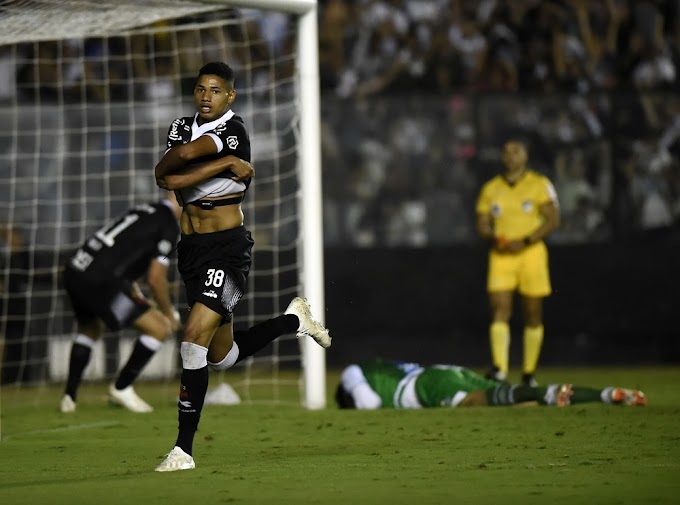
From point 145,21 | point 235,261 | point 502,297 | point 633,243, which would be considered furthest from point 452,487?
point 633,243

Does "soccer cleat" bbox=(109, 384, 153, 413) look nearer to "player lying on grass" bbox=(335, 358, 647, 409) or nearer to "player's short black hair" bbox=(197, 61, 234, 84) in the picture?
"player lying on grass" bbox=(335, 358, 647, 409)

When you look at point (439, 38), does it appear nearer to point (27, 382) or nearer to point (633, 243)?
point (633, 243)

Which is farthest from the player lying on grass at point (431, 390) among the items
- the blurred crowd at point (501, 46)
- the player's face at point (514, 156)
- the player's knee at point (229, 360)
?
the blurred crowd at point (501, 46)

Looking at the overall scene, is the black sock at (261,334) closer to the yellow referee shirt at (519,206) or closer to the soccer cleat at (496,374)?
the soccer cleat at (496,374)

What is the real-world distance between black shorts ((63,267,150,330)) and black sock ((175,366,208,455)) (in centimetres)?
438

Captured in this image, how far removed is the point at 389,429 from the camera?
9109mm

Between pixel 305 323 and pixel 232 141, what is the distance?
65.4 inches

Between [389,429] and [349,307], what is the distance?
6696 millimetres

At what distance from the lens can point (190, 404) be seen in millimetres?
6984

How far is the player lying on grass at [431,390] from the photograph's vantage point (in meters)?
10.3

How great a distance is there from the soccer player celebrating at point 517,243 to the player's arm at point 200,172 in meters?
5.91

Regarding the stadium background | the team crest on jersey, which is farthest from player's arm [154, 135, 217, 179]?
the stadium background

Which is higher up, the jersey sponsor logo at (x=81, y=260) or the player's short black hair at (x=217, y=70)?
the player's short black hair at (x=217, y=70)

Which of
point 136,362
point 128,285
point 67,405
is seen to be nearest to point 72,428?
point 136,362
